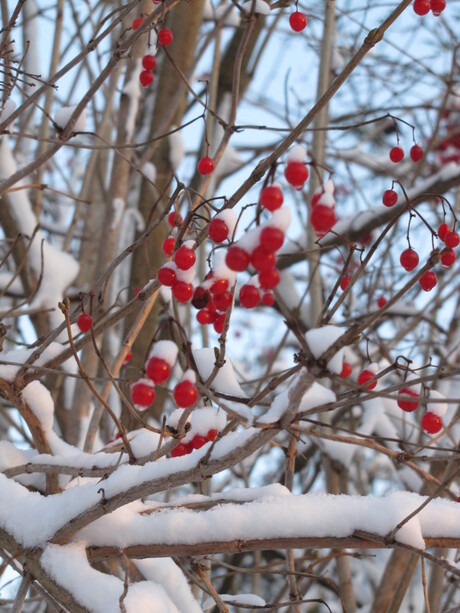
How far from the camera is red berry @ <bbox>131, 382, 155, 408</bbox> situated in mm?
1297

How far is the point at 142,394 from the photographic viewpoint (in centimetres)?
130

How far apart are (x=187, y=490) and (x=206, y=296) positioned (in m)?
4.44

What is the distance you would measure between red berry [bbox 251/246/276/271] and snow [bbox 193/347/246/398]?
28 cm

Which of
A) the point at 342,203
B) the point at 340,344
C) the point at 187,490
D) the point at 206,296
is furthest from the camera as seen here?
the point at 342,203

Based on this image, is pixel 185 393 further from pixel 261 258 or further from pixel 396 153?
pixel 396 153

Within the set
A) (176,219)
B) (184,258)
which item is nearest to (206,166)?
(176,219)

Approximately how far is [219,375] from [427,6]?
3.87 ft

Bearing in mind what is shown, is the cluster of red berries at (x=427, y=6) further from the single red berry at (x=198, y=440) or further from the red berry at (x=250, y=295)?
the single red berry at (x=198, y=440)

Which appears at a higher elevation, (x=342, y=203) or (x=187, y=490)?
(x=342, y=203)

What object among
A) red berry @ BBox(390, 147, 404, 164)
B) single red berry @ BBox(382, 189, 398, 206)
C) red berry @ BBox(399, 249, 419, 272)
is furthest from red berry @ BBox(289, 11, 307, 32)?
red berry @ BBox(399, 249, 419, 272)

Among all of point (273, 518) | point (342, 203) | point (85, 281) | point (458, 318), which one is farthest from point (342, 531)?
point (342, 203)

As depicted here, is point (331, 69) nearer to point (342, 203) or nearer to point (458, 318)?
point (458, 318)

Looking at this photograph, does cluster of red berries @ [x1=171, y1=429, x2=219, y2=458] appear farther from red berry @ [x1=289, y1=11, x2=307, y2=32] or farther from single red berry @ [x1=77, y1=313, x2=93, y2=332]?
red berry @ [x1=289, y1=11, x2=307, y2=32]

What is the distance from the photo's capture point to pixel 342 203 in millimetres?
5750
